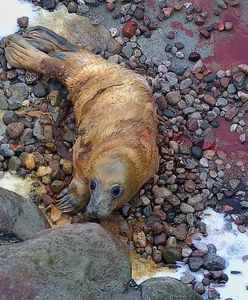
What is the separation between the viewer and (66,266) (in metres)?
2.96

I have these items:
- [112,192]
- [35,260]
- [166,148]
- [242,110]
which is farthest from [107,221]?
[35,260]

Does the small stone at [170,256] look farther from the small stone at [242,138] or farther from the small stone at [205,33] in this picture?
the small stone at [205,33]

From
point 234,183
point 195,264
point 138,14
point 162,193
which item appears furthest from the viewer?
point 138,14

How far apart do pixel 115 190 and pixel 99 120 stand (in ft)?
1.68

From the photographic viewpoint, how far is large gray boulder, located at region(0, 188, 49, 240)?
3607 mm

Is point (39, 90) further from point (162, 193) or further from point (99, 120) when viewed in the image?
point (162, 193)

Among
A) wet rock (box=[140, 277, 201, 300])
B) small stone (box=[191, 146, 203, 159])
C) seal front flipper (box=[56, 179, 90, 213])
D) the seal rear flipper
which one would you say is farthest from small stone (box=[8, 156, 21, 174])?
wet rock (box=[140, 277, 201, 300])

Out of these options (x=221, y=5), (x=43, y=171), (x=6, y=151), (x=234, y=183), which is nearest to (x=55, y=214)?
(x=43, y=171)

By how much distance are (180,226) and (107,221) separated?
381 mm

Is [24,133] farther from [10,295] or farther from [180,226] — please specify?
[10,295]

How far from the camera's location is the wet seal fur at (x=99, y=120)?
425 centimetres

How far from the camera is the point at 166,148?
4.71 metres

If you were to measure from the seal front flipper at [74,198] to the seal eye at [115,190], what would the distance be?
0.22 meters

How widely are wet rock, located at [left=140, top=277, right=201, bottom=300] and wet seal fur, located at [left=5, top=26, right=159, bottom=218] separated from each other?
1099mm
